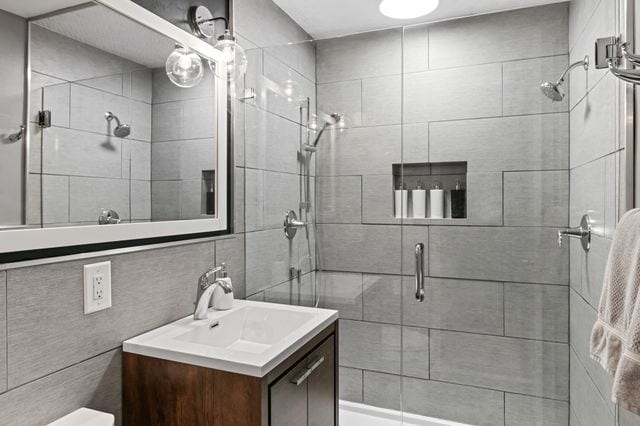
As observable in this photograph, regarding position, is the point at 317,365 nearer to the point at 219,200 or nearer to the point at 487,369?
the point at 219,200

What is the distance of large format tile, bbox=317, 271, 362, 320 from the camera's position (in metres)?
2.07

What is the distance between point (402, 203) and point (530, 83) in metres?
0.85

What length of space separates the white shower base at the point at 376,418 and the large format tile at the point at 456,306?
53 cm

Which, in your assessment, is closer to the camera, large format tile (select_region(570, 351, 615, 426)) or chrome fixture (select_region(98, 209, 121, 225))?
chrome fixture (select_region(98, 209, 121, 225))

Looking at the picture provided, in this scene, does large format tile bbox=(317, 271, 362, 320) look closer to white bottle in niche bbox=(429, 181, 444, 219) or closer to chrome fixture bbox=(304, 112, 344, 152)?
white bottle in niche bbox=(429, 181, 444, 219)

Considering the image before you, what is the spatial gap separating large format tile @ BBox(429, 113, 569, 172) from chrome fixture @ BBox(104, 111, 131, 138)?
143cm

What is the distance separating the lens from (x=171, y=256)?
155 cm

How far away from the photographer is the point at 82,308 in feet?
3.89

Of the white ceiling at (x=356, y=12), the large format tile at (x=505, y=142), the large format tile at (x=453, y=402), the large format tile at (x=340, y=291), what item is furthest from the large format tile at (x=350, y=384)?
the white ceiling at (x=356, y=12)

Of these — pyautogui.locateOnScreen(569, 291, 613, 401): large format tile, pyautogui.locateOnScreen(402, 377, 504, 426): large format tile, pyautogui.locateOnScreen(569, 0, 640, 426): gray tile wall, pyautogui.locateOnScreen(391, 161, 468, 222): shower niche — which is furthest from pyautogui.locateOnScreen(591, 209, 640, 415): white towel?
pyautogui.locateOnScreen(402, 377, 504, 426): large format tile

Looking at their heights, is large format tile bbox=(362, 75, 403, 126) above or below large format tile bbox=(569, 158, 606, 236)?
above

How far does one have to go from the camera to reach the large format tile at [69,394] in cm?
102

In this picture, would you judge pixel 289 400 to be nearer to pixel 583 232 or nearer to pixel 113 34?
pixel 113 34

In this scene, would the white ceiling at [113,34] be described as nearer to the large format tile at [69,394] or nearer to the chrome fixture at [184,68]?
the chrome fixture at [184,68]
